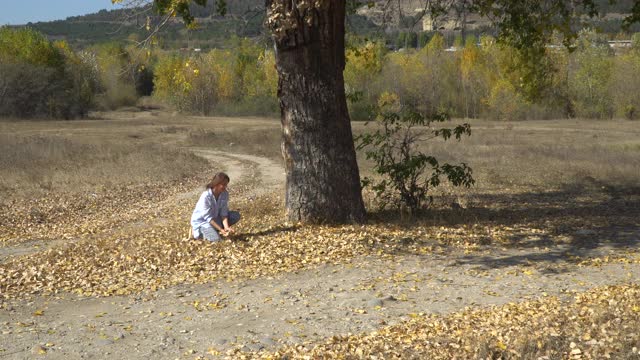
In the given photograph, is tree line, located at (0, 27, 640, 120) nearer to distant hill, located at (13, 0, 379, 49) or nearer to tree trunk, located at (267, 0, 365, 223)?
distant hill, located at (13, 0, 379, 49)

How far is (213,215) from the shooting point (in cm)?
1068

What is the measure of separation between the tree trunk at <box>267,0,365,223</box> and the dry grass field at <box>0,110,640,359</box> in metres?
0.42

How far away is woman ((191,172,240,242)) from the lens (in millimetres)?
10602

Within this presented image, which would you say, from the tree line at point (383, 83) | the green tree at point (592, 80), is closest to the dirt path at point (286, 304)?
the tree line at point (383, 83)

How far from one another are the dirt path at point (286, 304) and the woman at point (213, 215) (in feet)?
5.68

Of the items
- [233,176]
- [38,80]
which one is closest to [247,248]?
[233,176]

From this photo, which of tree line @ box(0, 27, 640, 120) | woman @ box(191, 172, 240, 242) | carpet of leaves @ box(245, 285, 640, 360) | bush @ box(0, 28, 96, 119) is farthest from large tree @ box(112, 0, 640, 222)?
bush @ box(0, 28, 96, 119)

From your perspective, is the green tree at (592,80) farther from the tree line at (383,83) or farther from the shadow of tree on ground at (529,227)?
the shadow of tree on ground at (529,227)

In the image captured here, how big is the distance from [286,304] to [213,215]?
115 inches

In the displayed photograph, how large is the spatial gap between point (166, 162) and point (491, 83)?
53.8 meters

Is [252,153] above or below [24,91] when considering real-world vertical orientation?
below

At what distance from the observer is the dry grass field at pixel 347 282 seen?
6766mm

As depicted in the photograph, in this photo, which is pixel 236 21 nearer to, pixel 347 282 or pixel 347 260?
pixel 347 260

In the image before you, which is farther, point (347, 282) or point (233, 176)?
point (233, 176)
